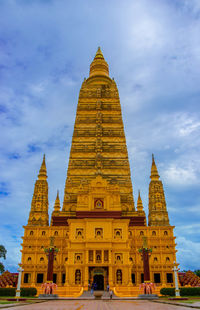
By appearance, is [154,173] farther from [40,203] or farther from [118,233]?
[40,203]

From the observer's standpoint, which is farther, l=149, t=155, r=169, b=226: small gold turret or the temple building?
l=149, t=155, r=169, b=226: small gold turret

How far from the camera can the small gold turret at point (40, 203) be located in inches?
1891

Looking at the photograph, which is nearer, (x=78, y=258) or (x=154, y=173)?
(x=78, y=258)

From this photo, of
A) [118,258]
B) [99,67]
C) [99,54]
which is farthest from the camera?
[99,54]

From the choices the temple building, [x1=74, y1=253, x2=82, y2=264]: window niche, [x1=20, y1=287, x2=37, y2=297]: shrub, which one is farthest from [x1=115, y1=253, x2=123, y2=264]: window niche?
[x1=20, y1=287, x2=37, y2=297]: shrub

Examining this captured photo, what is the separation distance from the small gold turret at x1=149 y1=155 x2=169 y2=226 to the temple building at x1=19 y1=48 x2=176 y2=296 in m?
0.10

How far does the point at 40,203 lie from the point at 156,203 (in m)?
20.3

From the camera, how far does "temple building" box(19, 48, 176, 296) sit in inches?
1483

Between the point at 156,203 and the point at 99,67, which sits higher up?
the point at 99,67

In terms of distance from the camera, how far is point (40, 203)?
4975 cm

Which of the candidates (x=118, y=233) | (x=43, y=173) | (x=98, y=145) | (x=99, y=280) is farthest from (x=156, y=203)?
(x=43, y=173)

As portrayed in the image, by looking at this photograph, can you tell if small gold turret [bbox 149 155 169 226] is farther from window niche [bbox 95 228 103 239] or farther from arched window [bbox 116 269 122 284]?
arched window [bbox 116 269 122 284]

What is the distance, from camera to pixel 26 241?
45062 mm

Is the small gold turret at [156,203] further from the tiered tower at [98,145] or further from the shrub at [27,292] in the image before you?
the shrub at [27,292]
